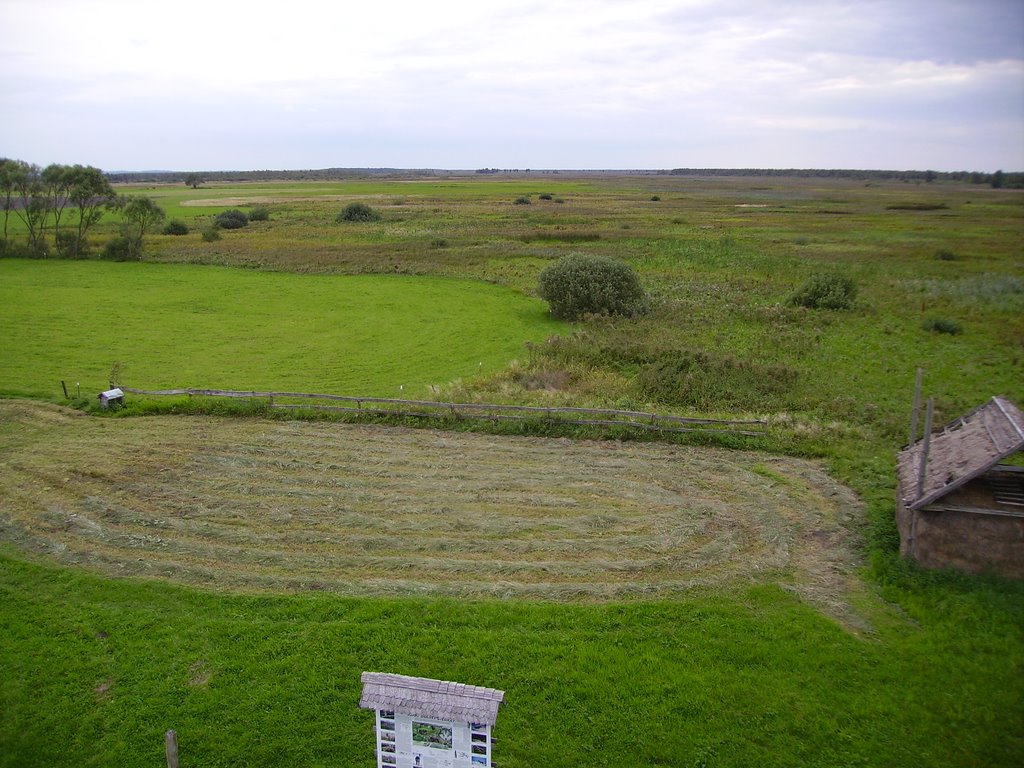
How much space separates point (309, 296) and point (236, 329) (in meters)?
8.44

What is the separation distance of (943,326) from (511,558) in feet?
94.8

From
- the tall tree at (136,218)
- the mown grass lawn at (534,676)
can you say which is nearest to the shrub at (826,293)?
the mown grass lawn at (534,676)

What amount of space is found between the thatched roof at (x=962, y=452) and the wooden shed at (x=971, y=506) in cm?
2

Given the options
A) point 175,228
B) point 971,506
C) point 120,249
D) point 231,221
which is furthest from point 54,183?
point 971,506

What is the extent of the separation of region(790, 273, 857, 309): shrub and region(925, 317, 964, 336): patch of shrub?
4707 millimetres

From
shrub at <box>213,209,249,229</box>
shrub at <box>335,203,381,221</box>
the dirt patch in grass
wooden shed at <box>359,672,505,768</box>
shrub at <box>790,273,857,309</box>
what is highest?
shrub at <box>335,203,381,221</box>

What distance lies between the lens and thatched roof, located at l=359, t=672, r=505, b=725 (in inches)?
287

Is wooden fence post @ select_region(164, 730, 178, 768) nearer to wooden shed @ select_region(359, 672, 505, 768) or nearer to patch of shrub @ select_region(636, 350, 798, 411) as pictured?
wooden shed @ select_region(359, 672, 505, 768)

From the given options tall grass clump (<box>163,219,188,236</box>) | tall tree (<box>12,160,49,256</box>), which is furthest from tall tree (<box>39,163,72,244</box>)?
tall grass clump (<box>163,219,188,236</box>)

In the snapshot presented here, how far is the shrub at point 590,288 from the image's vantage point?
120 feet

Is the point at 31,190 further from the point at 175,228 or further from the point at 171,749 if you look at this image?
the point at 171,749

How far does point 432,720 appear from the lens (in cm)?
738

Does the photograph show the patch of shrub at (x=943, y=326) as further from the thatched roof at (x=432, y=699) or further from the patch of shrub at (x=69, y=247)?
the patch of shrub at (x=69, y=247)

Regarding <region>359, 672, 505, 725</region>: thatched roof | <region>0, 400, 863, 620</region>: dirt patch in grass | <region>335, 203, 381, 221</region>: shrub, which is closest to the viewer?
<region>359, 672, 505, 725</region>: thatched roof
